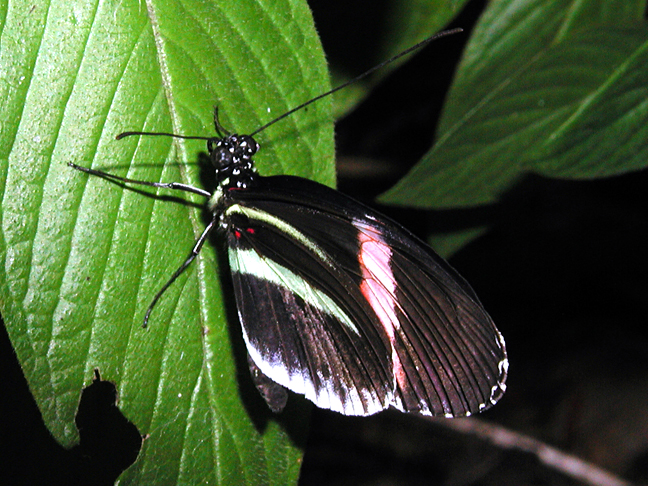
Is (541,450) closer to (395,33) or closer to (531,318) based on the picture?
(531,318)

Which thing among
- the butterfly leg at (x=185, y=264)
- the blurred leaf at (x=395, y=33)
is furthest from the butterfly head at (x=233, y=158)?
the blurred leaf at (x=395, y=33)

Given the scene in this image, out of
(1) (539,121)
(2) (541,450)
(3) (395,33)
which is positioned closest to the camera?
(1) (539,121)

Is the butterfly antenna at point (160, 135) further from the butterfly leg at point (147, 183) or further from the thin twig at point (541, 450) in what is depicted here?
the thin twig at point (541, 450)

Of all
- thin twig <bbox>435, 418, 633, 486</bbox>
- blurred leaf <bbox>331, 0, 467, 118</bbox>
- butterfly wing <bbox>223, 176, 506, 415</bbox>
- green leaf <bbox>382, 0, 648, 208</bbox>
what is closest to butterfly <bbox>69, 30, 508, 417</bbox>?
Answer: butterfly wing <bbox>223, 176, 506, 415</bbox>

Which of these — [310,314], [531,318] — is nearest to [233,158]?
[310,314]

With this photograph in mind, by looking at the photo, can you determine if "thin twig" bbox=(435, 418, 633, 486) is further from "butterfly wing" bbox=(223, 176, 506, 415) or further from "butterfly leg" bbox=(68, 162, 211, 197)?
"butterfly leg" bbox=(68, 162, 211, 197)

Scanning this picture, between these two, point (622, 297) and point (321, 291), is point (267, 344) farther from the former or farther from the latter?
point (622, 297)
